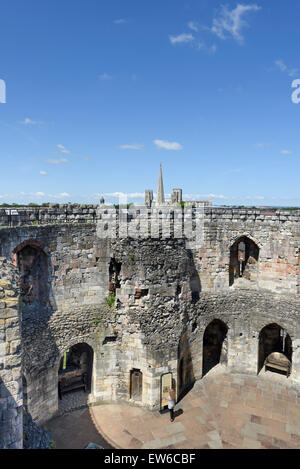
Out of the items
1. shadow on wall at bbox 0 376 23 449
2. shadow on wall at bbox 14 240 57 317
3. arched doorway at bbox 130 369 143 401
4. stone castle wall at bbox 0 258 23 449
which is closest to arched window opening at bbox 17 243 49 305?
shadow on wall at bbox 14 240 57 317

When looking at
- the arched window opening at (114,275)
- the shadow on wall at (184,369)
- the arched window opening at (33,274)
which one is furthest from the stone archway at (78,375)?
the shadow on wall at (184,369)

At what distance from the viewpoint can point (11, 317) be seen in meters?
5.71

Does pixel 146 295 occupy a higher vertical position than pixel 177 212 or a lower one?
lower

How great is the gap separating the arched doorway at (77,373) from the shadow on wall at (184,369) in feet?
11.9

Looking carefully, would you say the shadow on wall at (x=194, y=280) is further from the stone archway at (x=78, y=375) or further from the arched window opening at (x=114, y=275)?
the stone archway at (x=78, y=375)

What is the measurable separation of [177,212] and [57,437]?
9.51 metres

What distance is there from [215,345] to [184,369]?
11.3ft

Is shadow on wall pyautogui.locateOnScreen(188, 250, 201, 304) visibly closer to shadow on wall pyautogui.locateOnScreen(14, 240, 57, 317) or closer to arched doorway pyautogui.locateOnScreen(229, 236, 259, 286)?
arched doorway pyautogui.locateOnScreen(229, 236, 259, 286)

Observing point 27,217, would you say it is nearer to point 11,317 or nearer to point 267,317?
point 11,317

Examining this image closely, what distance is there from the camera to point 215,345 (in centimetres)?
1625

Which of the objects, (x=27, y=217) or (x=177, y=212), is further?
(x=177, y=212)

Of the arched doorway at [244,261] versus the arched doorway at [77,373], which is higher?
the arched doorway at [244,261]

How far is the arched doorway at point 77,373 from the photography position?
1280cm
